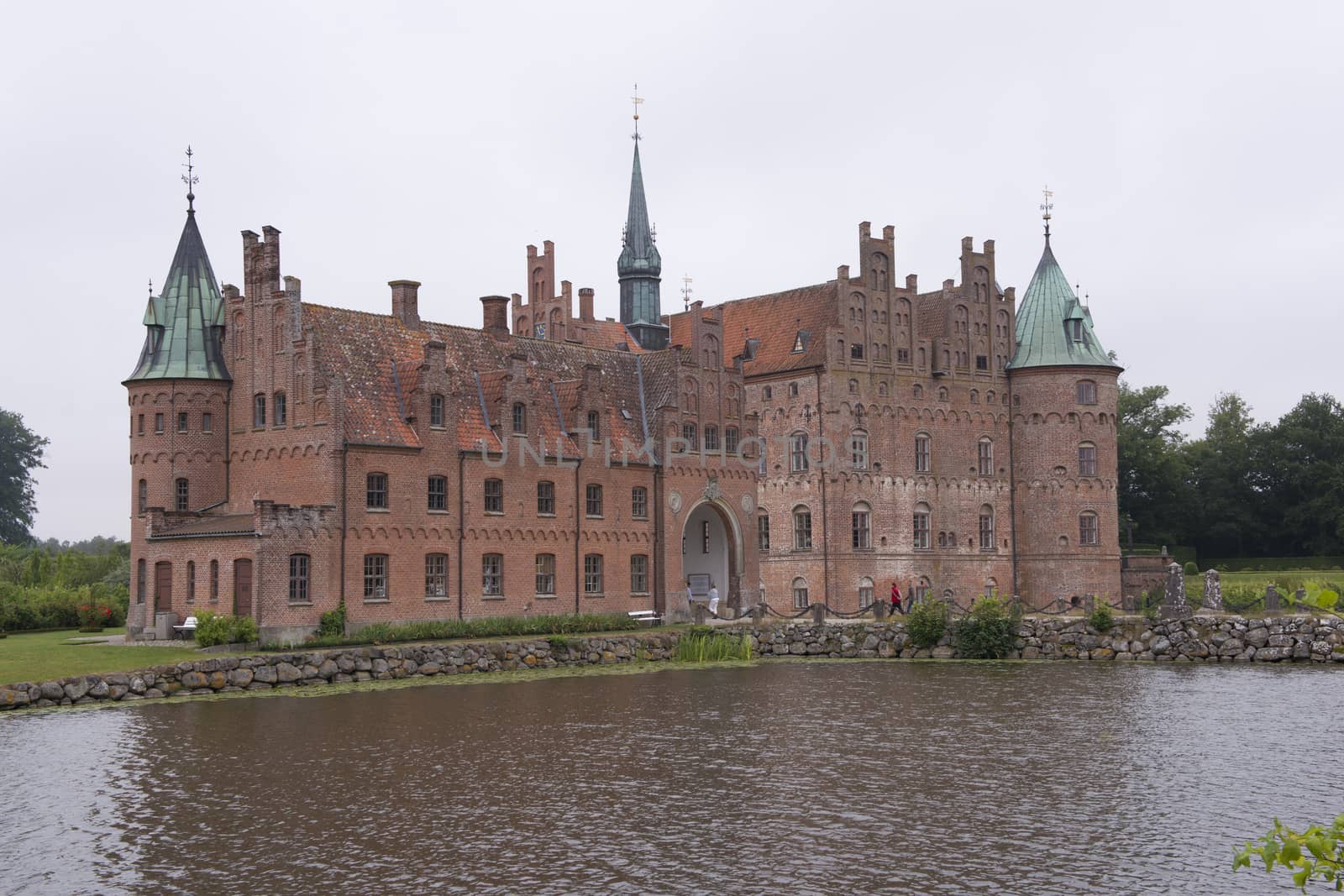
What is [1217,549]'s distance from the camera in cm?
8462

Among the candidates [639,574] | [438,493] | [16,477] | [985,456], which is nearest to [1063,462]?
[985,456]

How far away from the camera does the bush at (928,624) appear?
46219 mm

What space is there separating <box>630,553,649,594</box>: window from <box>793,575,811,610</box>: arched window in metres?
12.1

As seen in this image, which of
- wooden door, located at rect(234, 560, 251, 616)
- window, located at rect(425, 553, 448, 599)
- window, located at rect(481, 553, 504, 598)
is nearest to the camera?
wooden door, located at rect(234, 560, 251, 616)

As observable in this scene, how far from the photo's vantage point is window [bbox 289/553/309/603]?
41000 millimetres

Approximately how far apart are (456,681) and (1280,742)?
70.0 feet

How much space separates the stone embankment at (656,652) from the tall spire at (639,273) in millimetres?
28540

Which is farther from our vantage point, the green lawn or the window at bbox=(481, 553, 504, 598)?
the window at bbox=(481, 553, 504, 598)

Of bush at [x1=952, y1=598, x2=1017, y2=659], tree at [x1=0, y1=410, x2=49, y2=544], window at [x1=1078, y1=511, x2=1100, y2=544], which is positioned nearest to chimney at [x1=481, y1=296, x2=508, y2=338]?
bush at [x1=952, y1=598, x2=1017, y2=659]

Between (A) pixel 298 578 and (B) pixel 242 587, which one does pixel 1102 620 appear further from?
(B) pixel 242 587

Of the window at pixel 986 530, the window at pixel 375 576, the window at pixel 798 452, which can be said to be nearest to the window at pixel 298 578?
the window at pixel 375 576

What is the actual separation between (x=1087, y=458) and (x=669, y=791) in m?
47.5

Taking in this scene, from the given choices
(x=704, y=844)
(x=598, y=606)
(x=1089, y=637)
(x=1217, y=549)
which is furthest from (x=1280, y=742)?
(x=1217, y=549)

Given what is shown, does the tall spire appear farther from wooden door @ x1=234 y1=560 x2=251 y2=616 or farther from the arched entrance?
wooden door @ x1=234 y1=560 x2=251 y2=616
